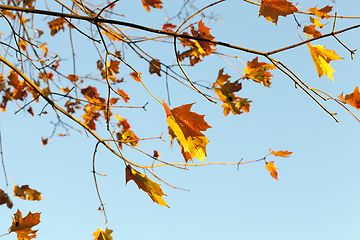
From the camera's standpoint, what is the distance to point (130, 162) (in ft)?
3.77

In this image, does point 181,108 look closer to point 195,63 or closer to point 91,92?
point 195,63

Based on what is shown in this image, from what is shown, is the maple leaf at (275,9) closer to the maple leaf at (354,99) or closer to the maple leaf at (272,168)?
the maple leaf at (354,99)

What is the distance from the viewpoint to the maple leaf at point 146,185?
105 centimetres

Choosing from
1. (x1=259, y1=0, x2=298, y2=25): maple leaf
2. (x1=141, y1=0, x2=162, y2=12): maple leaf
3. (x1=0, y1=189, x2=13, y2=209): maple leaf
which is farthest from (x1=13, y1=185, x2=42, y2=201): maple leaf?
(x1=259, y1=0, x2=298, y2=25): maple leaf

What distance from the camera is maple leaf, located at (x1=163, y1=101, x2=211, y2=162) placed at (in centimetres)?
92

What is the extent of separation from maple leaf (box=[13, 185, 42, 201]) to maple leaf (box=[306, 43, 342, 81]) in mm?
1920

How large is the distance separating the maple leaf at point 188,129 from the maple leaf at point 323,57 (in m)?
0.51

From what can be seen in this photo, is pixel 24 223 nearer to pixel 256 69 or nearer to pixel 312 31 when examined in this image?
pixel 256 69

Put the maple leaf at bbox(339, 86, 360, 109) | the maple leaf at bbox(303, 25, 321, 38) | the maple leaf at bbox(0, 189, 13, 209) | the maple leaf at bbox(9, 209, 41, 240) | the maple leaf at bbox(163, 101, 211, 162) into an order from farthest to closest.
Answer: the maple leaf at bbox(0, 189, 13, 209) < the maple leaf at bbox(9, 209, 41, 240) < the maple leaf at bbox(303, 25, 321, 38) < the maple leaf at bbox(339, 86, 360, 109) < the maple leaf at bbox(163, 101, 211, 162)

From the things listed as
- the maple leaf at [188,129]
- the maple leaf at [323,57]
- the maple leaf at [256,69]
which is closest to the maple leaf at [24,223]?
the maple leaf at [188,129]

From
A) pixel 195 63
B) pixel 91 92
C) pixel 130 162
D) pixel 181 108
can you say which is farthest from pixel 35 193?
pixel 181 108

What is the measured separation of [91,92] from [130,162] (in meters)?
1.45

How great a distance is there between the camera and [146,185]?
3.54 feet

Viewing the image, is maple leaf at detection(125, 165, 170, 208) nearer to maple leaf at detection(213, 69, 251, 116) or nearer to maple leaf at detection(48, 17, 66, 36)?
maple leaf at detection(213, 69, 251, 116)
